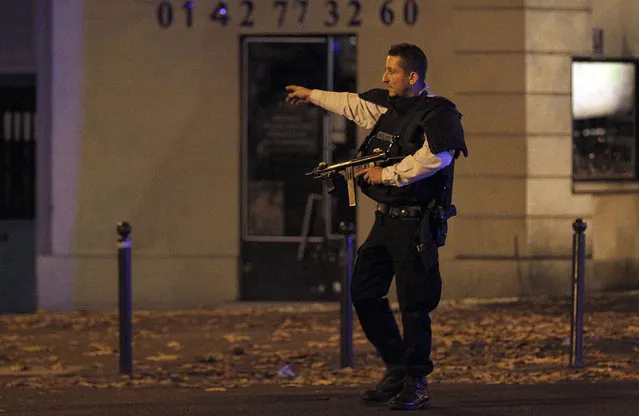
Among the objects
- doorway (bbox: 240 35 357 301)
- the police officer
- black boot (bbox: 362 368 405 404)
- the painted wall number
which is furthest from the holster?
the painted wall number

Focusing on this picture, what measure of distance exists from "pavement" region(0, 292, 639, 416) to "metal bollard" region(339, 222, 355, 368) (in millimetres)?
120

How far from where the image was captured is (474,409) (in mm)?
7023

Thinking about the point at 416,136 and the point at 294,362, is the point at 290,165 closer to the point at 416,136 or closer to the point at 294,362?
the point at 294,362

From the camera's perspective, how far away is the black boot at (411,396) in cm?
674

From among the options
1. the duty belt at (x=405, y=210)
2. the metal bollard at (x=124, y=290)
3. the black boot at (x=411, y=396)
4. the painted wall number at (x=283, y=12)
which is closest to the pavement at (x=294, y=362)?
the black boot at (x=411, y=396)

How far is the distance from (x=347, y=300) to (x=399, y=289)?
1865mm

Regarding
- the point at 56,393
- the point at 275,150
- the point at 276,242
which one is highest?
the point at 275,150

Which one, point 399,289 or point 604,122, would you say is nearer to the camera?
point 399,289

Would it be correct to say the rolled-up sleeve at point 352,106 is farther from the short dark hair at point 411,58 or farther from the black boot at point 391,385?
the black boot at point 391,385

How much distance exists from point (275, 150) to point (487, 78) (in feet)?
7.14

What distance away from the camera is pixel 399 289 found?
6.76 metres

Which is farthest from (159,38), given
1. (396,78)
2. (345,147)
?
(396,78)

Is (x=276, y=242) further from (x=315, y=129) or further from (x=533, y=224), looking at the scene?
(x=533, y=224)

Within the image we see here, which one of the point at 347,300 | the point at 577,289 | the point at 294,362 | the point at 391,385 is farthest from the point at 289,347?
the point at 391,385
